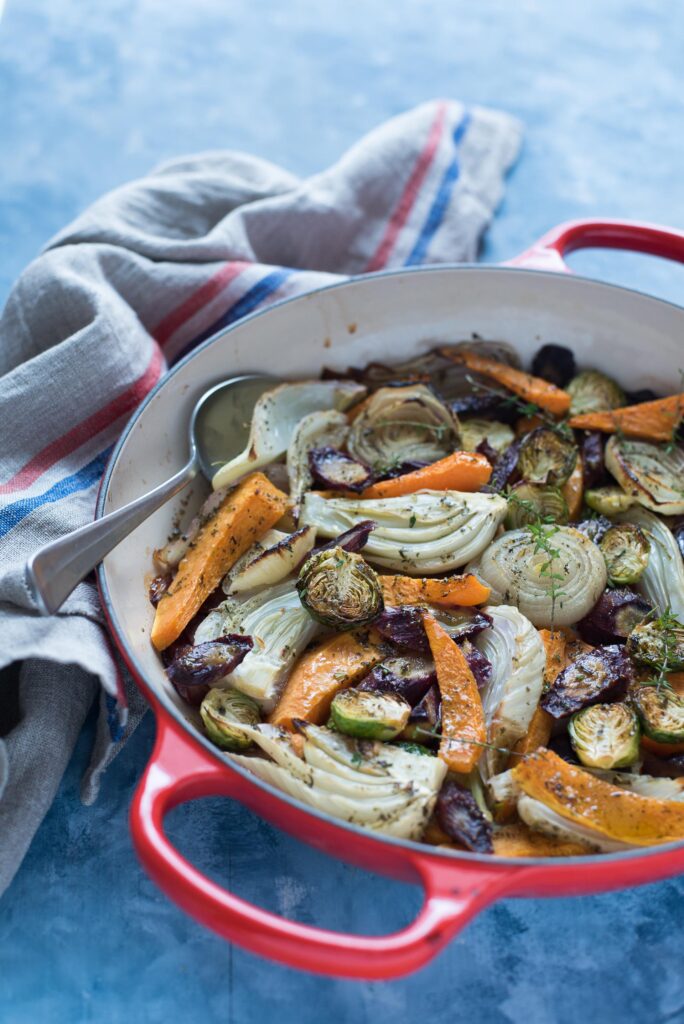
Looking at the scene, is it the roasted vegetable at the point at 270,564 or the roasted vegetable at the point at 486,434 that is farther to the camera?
the roasted vegetable at the point at 486,434

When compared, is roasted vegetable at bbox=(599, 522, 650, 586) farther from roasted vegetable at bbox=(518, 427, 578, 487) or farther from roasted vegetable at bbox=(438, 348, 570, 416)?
roasted vegetable at bbox=(438, 348, 570, 416)

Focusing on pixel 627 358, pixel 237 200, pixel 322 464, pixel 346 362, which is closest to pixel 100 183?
pixel 237 200

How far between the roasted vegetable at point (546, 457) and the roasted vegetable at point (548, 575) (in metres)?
0.28

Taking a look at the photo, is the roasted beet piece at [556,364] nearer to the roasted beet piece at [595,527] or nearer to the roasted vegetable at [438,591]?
the roasted beet piece at [595,527]

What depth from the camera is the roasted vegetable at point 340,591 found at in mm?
2705

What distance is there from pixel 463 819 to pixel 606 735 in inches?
16.8

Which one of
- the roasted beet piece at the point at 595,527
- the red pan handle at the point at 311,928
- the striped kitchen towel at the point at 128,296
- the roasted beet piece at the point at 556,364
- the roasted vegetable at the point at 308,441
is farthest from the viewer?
the roasted beet piece at the point at 556,364

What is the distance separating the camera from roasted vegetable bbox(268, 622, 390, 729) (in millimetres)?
2625

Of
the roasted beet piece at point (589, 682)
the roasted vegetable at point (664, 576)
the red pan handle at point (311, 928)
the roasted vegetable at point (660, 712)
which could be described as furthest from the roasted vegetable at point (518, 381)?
the red pan handle at point (311, 928)

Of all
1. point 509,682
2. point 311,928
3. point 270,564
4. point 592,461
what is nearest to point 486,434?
Result: point 592,461

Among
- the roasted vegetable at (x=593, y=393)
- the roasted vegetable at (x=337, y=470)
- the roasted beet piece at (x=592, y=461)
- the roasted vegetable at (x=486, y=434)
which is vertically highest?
the roasted vegetable at (x=337, y=470)

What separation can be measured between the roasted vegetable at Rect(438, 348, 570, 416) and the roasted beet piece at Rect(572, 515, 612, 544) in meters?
0.46

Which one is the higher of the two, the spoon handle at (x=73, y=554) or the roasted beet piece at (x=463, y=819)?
the spoon handle at (x=73, y=554)

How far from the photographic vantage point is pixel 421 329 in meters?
3.61
